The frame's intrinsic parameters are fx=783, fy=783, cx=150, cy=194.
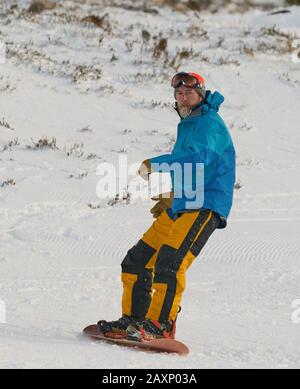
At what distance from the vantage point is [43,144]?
429 inches

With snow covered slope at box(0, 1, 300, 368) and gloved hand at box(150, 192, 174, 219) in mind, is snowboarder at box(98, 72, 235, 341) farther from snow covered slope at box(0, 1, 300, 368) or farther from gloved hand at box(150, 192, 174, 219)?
snow covered slope at box(0, 1, 300, 368)

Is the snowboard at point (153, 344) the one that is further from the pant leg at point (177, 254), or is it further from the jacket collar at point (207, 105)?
the jacket collar at point (207, 105)

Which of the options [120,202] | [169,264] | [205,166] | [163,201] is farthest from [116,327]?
[120,202]

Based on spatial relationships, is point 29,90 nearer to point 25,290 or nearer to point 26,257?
point 26,257

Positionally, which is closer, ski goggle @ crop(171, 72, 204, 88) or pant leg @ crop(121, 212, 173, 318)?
ski goggle @ crop(171, 72, 204, 88)

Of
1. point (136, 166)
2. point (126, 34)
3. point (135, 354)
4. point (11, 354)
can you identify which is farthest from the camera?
point (126, 34)

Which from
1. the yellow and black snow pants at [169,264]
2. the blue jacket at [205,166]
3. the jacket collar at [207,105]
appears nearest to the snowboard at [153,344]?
the yellow and black snow pants at [169,264]

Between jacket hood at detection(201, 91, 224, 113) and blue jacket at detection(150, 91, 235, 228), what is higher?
jacket hood at detection(201, 91, 224, 113)

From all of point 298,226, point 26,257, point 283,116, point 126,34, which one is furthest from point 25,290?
point 126,34

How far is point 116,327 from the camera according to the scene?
5242 mm

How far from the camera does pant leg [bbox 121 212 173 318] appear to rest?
17.4ft

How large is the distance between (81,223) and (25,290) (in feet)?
7.06

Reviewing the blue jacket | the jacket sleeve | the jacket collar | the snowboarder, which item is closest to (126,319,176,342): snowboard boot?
the snowboarder

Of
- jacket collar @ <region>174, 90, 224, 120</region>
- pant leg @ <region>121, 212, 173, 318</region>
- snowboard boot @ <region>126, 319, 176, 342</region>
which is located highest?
jacket collar @ <region>174, 90, 224, 120</region>
